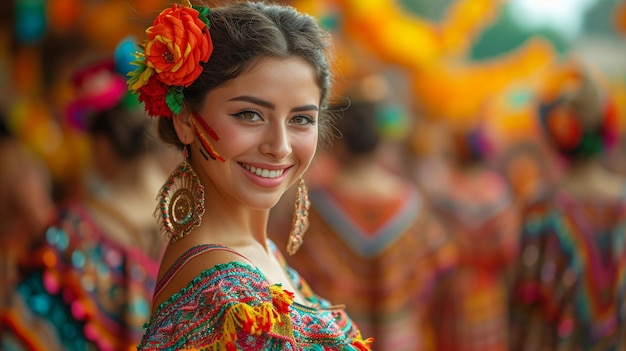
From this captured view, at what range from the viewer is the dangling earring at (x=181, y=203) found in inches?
85.6

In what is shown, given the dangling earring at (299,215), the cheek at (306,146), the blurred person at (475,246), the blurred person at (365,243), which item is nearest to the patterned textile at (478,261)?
the blurred person at (475,246)

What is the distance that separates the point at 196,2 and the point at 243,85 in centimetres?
28

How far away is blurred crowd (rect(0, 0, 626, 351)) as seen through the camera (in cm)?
399

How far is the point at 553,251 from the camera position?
15.7ft

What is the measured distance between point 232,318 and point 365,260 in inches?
135

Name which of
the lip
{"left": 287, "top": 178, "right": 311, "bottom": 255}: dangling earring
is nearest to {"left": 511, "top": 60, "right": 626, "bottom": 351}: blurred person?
{"left": 287, "top": 178, "right": 311, "bottom": 255}: dangling earring

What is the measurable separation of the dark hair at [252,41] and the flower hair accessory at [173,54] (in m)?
0.03

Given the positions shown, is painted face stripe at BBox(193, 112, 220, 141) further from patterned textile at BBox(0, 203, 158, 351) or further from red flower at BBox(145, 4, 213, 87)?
patterned textile at BBox(0, 203, 158, 351)

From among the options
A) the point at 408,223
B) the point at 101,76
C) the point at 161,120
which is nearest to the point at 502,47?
the point at 408,223

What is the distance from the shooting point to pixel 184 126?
87.7 inches

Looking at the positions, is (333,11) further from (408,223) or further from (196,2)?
(196,2)

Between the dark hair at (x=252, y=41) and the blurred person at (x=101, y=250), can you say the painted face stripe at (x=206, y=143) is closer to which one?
the dark hair at (x=252, y=41)

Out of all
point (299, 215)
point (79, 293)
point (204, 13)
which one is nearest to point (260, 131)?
point (204, 13)

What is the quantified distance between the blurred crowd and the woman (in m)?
0.29
